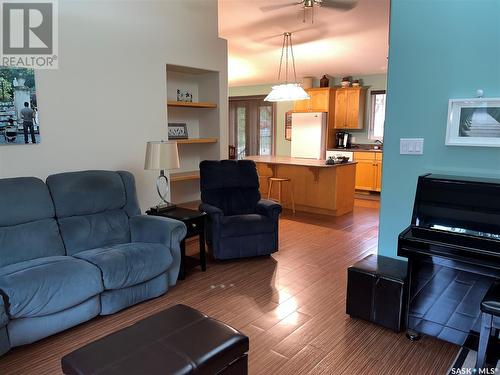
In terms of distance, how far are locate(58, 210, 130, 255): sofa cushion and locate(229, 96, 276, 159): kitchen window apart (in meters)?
6.80

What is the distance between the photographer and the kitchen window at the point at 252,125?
9.64 metres

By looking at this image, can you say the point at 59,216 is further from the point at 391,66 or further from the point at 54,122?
the point at 391,66

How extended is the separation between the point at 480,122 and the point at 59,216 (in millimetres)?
3090

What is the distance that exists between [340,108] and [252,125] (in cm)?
259

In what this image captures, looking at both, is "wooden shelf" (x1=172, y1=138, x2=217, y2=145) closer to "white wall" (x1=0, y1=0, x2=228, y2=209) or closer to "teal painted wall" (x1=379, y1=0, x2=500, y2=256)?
"white wall" (x1=0, y1=0, x2=228, y2=209)

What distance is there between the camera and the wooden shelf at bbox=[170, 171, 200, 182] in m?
4.34

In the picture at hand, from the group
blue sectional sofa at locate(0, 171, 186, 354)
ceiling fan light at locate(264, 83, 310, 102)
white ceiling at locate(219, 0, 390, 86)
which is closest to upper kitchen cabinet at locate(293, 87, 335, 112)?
white ceiling at locate(219, 0, 390, 86)

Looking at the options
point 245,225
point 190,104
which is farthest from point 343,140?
point 245,225

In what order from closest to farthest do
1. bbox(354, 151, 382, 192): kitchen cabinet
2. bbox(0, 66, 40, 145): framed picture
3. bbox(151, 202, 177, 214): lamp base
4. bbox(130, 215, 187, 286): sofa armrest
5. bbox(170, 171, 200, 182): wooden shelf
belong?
bbox(0, 66, 40, 145): framed picture → bbox(130, 215, 187, 286): sofa armrest → bbox(151, 202, 177, 214): lamp base → bbox(170, 171, 200, 182): wooden shelf → bbox(354, 151, 382, 192): kitchen cabinet

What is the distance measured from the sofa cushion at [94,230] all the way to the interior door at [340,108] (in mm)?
5989

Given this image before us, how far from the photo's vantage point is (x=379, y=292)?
2.47 meters

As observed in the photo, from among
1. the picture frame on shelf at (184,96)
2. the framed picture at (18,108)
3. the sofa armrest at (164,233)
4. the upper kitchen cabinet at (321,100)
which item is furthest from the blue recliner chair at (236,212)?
the upper kitchen cabinet at (321,100)

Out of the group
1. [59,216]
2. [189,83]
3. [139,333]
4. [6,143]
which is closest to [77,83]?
[6,143]

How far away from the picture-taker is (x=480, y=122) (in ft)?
7.59
